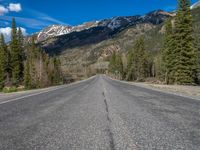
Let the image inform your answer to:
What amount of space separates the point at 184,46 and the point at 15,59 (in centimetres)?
4335

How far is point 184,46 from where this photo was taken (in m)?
34.1

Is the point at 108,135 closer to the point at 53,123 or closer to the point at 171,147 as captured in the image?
the point at 171,147

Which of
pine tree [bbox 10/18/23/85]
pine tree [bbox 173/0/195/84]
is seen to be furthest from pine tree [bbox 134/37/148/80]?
pine tree [bbox 10/18/23/85]

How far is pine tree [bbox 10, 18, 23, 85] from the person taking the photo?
56.9m

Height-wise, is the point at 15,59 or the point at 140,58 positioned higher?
the point at 140,58

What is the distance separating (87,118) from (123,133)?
224 centimetres

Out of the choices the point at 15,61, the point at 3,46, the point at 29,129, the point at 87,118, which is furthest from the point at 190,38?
the point at 3,46

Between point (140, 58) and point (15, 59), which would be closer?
point (15, 59)

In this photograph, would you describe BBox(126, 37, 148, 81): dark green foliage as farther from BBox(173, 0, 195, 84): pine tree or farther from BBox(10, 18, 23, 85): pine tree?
BBox(10, 18, 23, 85): pine tree

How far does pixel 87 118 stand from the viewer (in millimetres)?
A: 7531

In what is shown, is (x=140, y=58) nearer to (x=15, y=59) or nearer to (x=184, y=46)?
(x=184, y=46)

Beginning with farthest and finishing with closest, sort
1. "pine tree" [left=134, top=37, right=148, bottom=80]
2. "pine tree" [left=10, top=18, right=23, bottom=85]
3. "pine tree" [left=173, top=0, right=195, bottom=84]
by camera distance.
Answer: "pine tree" [left=134, top=37, right=148, bottom=80], "pine tree" [left=10, top=18, right=23, bottom=85], "pine tree" [left=173, top=0, right=195, bottom=84]

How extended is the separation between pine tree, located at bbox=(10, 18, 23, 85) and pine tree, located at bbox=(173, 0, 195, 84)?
3974 centimetres

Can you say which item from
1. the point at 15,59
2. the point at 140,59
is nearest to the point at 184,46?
the point at 140,59
